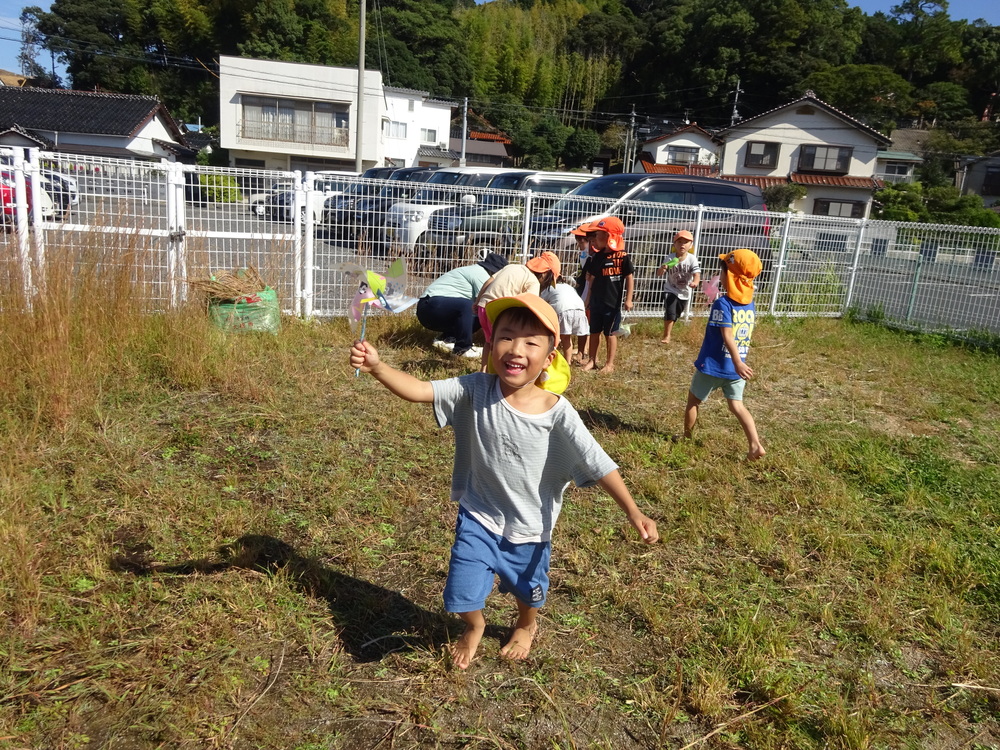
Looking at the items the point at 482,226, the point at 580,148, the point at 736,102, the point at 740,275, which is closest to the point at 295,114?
the point at 580,148

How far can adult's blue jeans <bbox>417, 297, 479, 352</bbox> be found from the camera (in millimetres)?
6109

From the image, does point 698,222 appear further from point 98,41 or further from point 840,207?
point 98,41

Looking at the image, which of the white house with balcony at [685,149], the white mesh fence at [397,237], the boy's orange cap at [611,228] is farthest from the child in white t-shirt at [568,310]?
the white house with balcony at [685,149]

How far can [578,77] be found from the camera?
66500 mm

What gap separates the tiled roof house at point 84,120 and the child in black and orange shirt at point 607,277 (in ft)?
97.9

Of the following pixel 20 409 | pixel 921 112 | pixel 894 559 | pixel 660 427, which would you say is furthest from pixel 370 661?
pixel 921 112

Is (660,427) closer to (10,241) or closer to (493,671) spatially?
(493,671)

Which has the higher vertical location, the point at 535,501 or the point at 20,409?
the point at 535,501

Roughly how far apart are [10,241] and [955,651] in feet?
17.8

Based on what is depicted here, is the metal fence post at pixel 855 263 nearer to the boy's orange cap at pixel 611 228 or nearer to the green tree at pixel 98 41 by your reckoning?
the boy's orange cap at pixel 611 228

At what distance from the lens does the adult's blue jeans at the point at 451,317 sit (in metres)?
6.11

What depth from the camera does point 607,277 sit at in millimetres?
6250

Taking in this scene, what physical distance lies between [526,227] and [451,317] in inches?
80.7

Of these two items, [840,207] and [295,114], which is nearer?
[840,207]
